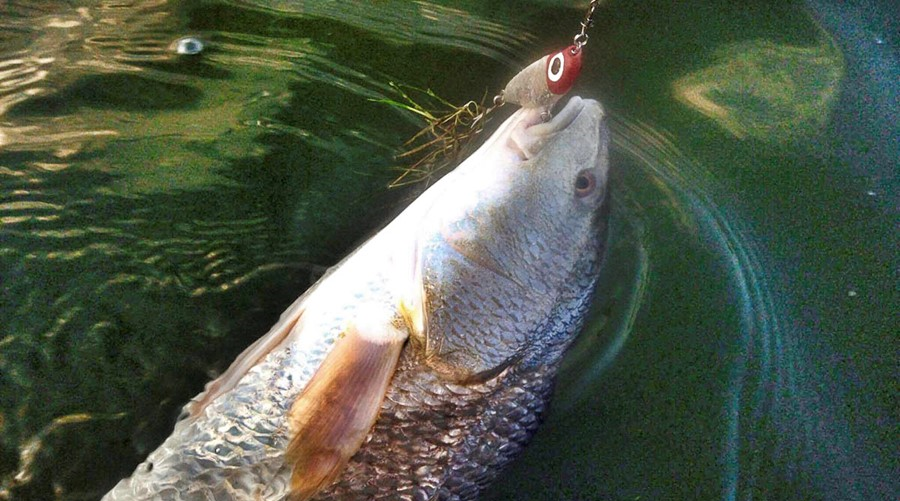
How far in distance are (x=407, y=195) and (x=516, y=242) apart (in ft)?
2.12

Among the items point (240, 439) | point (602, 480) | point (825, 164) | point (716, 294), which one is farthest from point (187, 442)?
point (825, 164)

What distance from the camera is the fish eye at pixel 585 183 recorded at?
2158 mm

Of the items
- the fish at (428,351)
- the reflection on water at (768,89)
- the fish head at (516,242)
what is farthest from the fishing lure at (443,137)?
the reflection on water at (768,89)

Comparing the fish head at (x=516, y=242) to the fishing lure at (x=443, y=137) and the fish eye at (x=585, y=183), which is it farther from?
the fishing lure at (x=443, y=137)

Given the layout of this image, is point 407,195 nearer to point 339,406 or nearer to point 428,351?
point 428,351

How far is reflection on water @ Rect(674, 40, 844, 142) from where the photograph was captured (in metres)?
2.78

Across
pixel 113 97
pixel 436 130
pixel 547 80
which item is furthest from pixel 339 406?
pixel 113 97

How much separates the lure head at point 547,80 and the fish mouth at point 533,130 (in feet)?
0.12

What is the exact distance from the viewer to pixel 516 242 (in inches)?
80.8

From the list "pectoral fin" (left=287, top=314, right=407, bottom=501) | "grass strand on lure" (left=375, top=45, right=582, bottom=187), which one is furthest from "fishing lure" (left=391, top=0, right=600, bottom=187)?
"pectoral fin" (left=287, top=314, right=407, bottom=501)

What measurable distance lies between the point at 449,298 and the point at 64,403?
126cm

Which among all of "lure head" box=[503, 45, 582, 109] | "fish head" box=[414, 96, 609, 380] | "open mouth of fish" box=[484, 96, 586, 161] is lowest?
"fish head" box=[414, 96, 609, 380]

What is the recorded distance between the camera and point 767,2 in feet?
9.48

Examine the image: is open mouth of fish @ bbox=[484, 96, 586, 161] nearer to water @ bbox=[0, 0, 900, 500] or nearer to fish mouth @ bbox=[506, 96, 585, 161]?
fish mouth @ bbox=[506, 96, 585, 161]
